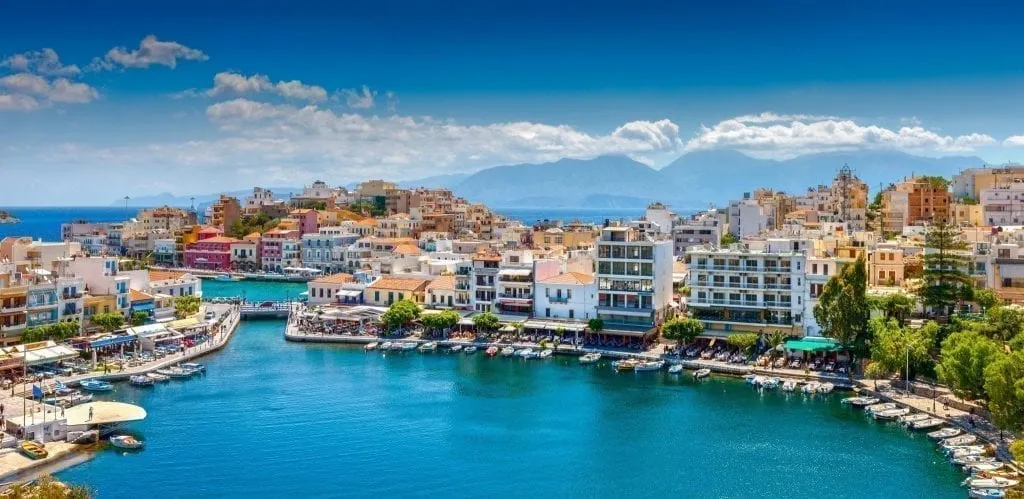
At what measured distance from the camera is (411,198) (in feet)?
463

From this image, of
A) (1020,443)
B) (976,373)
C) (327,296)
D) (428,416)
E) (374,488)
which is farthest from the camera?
(327,296)

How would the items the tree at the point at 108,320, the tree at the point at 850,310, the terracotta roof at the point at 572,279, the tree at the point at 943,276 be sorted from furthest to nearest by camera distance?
1. the terracotta roof at the point at 572,279
2. the tree at the point at 108,320
3. the tree at the point at 943,276
4. the tree at the point at 850,310

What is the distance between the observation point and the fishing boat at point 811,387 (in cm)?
4750

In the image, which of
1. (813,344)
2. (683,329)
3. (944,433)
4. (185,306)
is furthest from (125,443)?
(813,344)

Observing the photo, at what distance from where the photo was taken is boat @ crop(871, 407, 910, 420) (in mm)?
42312

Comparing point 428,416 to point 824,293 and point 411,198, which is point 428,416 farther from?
point 411,198

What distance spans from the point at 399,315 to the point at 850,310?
1149 inches

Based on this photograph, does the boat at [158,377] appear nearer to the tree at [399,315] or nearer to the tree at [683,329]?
the tree at [399,315]

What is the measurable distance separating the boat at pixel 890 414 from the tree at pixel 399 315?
1243 inches

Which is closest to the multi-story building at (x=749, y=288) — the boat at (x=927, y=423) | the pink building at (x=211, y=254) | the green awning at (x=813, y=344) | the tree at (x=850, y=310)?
the green awning at (x=813, y=344)

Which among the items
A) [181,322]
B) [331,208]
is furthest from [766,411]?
[331,208]

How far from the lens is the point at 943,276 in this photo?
169ft

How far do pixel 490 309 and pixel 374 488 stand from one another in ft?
104

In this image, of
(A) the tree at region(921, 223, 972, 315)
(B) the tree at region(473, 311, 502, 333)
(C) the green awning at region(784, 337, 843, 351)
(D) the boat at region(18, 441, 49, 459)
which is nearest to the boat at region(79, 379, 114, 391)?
(D) the boat at region(18, 441, 49, 459)
